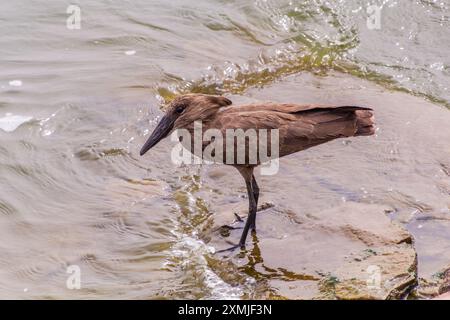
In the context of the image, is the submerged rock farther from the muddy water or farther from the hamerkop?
the hamerkop

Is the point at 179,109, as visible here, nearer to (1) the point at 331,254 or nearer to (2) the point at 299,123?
(2) the point at 299,123

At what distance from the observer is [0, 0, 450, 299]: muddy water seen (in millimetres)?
5520

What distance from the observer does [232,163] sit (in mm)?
5602

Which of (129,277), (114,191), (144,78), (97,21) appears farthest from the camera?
(97,21)

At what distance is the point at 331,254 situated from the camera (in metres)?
5.12

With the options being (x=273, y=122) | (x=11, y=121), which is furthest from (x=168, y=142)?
(x=273, y=122)

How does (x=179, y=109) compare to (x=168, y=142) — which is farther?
(x=168, y=142)

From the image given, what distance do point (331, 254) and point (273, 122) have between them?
1.08 meters

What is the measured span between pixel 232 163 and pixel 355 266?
4.06 feet

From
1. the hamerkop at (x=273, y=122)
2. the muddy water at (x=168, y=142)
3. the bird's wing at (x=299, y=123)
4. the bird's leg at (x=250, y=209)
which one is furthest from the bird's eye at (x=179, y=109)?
the muddy water at (x=168, y=142)

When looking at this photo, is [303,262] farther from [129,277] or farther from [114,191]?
[114,191]

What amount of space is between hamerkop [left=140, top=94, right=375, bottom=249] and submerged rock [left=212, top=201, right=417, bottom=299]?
0.24 m

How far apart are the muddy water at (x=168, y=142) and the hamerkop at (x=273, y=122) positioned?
0.55 metres

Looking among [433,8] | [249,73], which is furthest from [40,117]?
[433,8]
